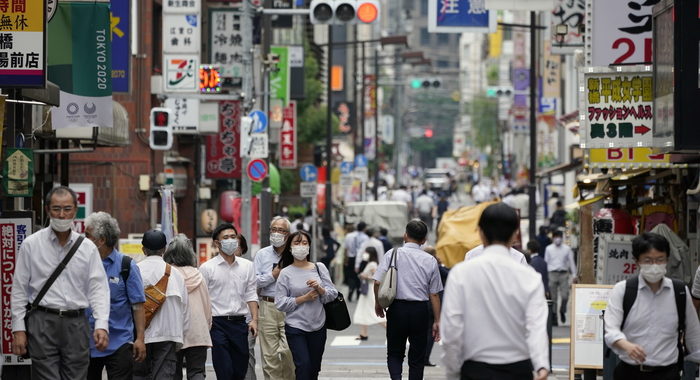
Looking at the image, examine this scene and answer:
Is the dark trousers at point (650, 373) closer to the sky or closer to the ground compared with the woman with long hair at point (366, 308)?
closer to the sky

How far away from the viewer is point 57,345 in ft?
33.2

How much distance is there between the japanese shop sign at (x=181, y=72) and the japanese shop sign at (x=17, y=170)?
14.3m

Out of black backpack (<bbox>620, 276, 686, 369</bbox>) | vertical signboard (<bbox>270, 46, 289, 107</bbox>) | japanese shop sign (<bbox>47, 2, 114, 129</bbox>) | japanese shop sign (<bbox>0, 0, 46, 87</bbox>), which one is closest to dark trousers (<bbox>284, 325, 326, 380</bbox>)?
japanese shop sign (<bbox>0, 0, 46, 87</bbox>)

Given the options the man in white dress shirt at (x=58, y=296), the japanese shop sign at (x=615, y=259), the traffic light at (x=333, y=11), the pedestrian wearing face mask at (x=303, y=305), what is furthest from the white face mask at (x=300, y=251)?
the traffic light at (x=333, y=11)

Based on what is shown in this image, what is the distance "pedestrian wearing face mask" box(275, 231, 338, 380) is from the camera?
13289 mm

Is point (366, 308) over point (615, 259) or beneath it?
beneath

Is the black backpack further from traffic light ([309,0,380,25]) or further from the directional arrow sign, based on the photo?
traffic light ([309,0,380,25])

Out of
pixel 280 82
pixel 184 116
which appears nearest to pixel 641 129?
pixel 184 116

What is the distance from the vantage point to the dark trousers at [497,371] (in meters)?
7.71

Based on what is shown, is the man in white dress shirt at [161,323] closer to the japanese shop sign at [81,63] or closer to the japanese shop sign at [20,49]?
the japanese shop sign at [20,49]

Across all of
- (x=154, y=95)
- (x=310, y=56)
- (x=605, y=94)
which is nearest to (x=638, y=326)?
(x=605, y=94)

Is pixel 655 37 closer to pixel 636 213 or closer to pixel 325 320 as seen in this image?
pixel 325 320

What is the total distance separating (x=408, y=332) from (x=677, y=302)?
4.78m

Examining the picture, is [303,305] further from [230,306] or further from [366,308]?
[366,308]
